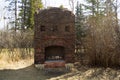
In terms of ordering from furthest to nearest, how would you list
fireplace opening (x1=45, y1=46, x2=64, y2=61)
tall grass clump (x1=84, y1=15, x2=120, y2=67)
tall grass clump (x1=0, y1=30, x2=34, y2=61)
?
tall grass clump (x1=0, y1=30, x2=34, y2=61) → fireplace opening (x1=45, y1=46, x2=64, y2=61) → tall grass clump (x1=84, y1=15, x2=120, y2=67)

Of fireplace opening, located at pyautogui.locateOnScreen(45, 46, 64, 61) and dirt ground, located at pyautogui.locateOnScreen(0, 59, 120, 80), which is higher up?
fireplace opening, located at pyautogui.locateOnScreen(45, 46, 64, 61)

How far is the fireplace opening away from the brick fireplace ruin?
338 mm

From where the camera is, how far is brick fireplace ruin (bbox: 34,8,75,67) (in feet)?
35.0

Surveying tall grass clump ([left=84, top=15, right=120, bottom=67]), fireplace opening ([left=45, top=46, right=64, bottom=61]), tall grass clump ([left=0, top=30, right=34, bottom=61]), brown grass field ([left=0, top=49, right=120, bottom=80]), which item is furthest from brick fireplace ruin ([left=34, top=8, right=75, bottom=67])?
tall grass clump ([left=0, top=30, right=34, bottom=61])

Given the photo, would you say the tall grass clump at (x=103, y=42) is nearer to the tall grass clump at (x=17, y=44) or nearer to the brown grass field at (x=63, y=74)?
the brown grass field at (x=63, y=74)

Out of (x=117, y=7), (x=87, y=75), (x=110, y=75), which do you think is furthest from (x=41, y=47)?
(x=117, y=7)

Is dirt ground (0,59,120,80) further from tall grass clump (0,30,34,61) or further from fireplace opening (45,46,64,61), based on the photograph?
tall grass clump (0,30,34,61)

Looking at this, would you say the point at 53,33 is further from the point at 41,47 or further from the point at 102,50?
the point at 102,50

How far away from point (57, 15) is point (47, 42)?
1.41 meters

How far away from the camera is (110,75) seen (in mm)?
9633

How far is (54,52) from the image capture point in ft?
36.8

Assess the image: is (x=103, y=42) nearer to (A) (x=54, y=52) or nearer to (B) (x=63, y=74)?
(A) (x=54, y=52)

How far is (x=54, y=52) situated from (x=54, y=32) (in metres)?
1.12

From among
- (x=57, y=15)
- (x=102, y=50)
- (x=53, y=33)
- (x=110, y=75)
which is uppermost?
(x=57, y=15)
